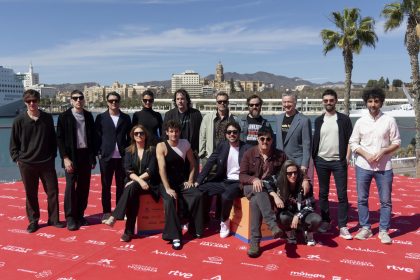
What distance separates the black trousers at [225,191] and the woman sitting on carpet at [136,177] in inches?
23.4

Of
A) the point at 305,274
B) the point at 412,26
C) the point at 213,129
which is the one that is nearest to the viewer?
the point at 305,274

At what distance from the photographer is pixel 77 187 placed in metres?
4.63

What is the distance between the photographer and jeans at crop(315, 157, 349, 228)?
4.18 m

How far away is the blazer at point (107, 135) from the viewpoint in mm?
4617

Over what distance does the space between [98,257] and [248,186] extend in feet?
5.51

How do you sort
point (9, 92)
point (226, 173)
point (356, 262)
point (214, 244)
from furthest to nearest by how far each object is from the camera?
point (9, 92), point (226, 173), point (214, 244), point (356, 262)

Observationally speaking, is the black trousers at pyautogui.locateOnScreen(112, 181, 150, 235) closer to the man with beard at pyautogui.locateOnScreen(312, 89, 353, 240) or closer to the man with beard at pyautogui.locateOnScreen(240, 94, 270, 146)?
the man with beard at pyautogui.locateOnScreen(240, 94, 270, 146)

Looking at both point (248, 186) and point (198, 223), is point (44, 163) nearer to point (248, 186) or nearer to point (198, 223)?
point (198, 223)

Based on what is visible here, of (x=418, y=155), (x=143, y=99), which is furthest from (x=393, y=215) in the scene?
(x=418, y=155)

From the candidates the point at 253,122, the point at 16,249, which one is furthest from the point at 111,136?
the point at 253,122

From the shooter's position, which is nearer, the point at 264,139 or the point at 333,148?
the point at 264,139

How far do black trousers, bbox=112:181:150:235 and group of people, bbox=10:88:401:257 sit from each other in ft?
0.04

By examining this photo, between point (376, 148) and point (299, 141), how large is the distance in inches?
31.7

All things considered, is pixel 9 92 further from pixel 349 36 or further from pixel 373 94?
pixel 373 94
